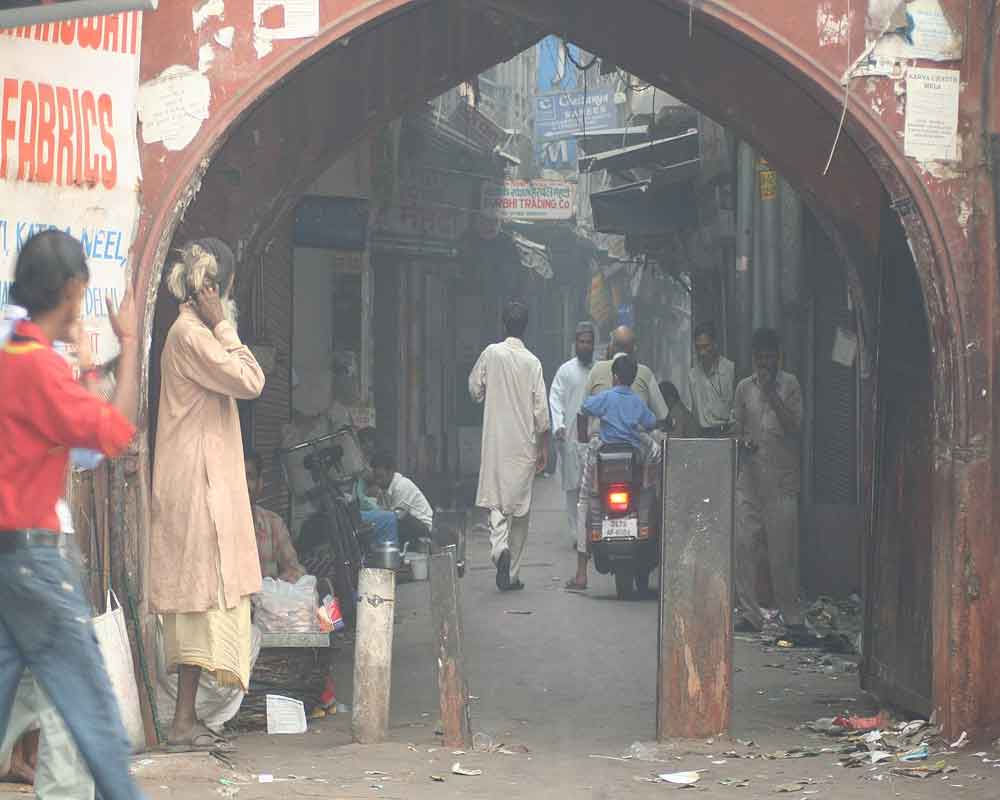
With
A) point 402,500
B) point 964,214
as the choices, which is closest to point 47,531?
point 964,214

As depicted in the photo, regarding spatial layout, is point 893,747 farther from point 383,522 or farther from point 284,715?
point 383,522

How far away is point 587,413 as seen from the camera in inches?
439

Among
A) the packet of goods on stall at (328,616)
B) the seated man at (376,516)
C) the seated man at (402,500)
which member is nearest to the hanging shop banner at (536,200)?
the seated man at (402,500)

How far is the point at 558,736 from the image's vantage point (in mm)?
7109

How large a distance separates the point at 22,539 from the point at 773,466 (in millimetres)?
6714

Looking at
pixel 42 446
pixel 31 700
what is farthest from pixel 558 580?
pixel 42 446

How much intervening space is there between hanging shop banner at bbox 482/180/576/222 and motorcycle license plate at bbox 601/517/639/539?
13.4m

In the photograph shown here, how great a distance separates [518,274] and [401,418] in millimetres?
12399

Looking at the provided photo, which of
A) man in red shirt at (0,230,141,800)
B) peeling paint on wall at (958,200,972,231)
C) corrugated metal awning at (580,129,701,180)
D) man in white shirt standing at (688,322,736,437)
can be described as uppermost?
corrugated metal awning at (580,129,701,180)

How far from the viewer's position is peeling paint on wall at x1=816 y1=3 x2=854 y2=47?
663cm

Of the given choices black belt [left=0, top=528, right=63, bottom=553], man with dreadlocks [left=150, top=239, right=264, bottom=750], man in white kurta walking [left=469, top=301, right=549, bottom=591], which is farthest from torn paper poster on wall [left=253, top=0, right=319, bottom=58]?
man in white kurta walking [left=469, top=301, right=549, bottom=591]

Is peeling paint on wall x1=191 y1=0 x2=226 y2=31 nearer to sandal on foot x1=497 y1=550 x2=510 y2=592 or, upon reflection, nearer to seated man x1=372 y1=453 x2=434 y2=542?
seated man x1=372 y1=453 x2=434 y2=542

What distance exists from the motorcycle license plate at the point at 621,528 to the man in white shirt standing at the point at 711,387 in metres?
0.98

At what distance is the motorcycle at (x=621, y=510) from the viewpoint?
10.7 meters
